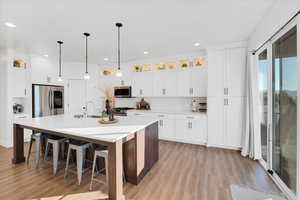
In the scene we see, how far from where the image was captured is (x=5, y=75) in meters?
4.00

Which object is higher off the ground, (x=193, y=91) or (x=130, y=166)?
(x=193, y=91)

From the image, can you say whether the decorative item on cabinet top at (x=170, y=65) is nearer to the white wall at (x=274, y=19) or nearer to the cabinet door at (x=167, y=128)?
the white wall at (x=274, y=19)

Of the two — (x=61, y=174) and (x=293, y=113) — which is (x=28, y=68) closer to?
(x=61, y=174)

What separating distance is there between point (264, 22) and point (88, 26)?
3.14 metres

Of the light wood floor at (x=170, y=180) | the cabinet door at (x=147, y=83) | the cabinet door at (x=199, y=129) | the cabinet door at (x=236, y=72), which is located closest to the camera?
the light wood floor at (x=170, y=180)

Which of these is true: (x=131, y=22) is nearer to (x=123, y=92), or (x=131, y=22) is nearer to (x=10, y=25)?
(x=10, y=25)

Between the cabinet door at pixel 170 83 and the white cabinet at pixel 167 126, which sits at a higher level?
the cabinet door at pixel 170 83

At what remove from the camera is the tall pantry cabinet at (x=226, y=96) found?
3584 mm

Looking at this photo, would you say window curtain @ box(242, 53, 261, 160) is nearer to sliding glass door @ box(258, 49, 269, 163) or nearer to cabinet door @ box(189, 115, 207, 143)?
sliding glass door @ box(258, 49, 269, 163)

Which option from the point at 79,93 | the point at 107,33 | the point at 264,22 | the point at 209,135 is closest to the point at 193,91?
the point at 209,135

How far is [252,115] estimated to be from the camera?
10.3ft

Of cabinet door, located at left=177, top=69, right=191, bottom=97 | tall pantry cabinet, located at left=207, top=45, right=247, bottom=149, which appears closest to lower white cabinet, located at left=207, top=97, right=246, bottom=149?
tall pantry cabinet, located at left=207, top=45, right=247, bottom=149

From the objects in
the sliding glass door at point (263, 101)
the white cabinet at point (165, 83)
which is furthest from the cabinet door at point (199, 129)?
the sliding glass door at point (263, 101)

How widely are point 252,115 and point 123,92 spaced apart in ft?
13.1
